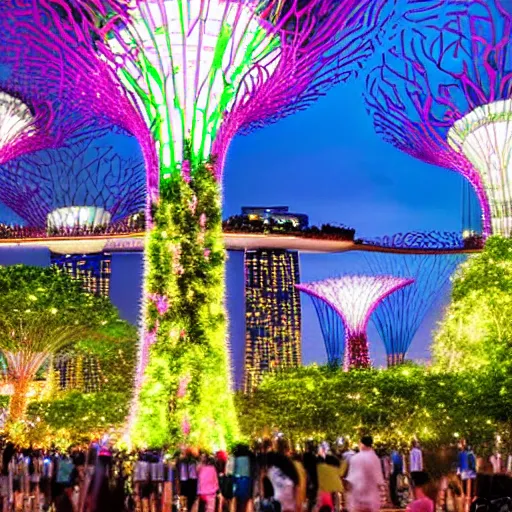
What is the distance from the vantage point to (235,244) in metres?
48.4

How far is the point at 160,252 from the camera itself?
57.3 feet

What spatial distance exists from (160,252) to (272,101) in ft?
14.4

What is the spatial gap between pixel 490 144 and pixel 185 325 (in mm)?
18374

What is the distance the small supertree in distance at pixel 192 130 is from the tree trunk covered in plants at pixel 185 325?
0.8 inches

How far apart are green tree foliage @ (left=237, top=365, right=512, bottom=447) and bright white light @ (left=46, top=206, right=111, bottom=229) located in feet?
79.5

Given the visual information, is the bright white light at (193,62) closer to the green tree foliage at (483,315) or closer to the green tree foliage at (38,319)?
the green tree foliage at (483,315)

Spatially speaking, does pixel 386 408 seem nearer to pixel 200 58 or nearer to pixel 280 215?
pixel 200 58

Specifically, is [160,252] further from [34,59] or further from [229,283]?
[229,283]

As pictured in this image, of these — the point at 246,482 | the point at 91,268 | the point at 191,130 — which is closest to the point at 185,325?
the point at 191,130

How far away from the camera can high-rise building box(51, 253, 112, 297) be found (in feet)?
161

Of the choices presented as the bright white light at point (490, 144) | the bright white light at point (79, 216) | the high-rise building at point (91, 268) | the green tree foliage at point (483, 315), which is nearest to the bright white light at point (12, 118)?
the high-rise building at point (91, 268)

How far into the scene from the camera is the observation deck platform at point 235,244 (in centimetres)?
4712

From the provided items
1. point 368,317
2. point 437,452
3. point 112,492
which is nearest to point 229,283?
point 368,317

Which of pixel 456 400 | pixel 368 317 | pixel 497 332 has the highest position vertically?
pixel 368 317
